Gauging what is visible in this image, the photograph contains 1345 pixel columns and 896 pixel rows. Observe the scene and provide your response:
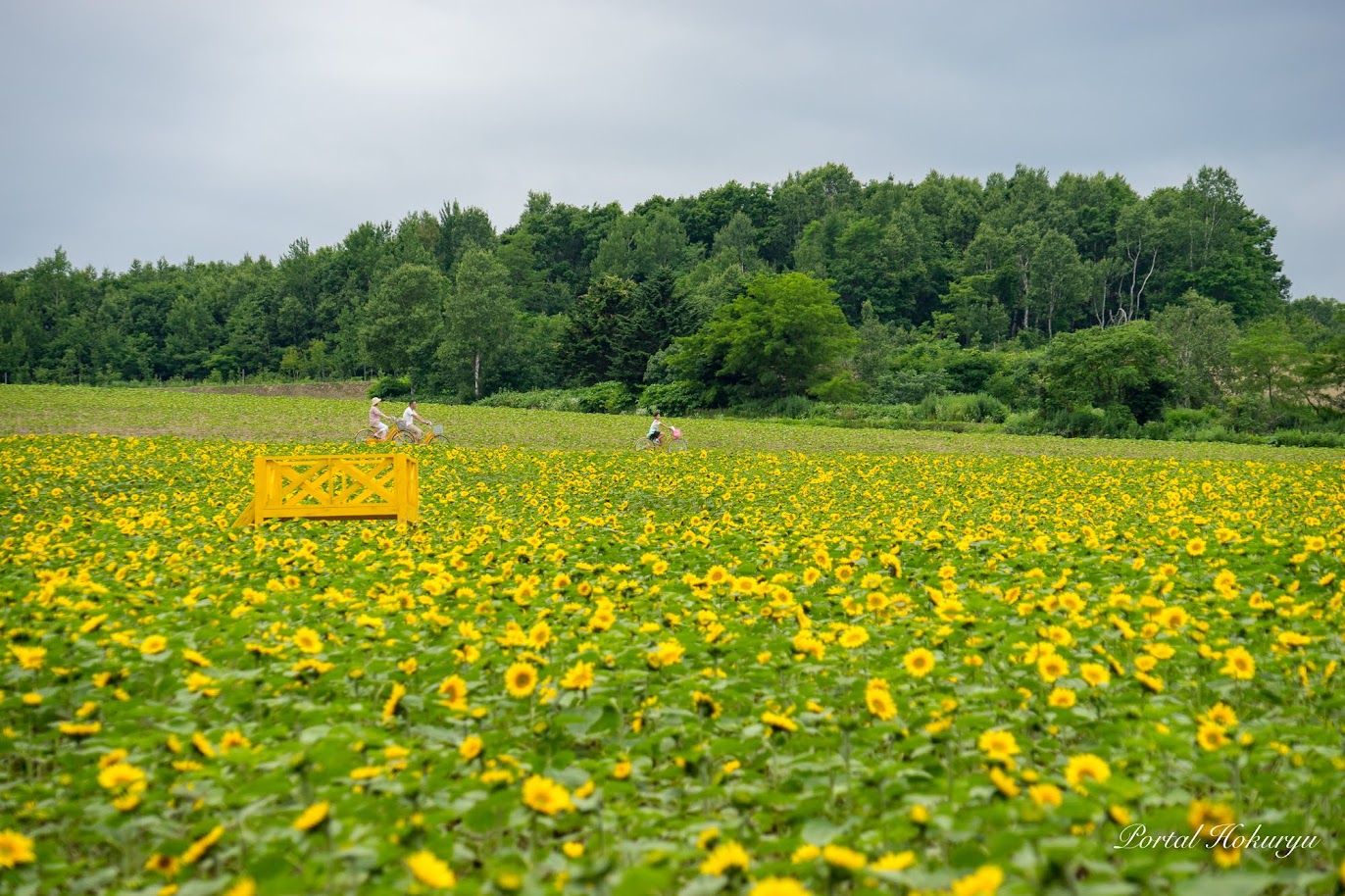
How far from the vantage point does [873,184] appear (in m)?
102

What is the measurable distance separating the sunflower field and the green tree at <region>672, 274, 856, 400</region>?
34.2 metres

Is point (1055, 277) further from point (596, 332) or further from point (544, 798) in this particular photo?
point (544, 798)

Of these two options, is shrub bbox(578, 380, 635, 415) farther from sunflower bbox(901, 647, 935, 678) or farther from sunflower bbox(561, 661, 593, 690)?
sunflower bbox(561, 661, 593, 690)

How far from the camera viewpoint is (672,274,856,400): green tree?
40500 millimetres

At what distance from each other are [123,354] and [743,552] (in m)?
85.4

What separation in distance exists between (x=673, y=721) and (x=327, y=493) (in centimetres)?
793

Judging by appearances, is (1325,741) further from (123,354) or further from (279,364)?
(123,354)

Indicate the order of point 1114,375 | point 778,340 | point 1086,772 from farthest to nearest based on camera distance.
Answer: point 778,340 < point 1114,375 < point 1086,772

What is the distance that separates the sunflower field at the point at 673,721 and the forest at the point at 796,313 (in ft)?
91.3

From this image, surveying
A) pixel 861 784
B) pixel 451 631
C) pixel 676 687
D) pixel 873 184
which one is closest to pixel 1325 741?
pixel 861 784

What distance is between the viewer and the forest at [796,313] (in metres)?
33.2

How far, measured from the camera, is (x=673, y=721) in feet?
10.6

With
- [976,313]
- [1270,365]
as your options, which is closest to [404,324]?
[976,313]

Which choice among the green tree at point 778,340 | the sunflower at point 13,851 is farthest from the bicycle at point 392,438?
the green tree at point 778,340
